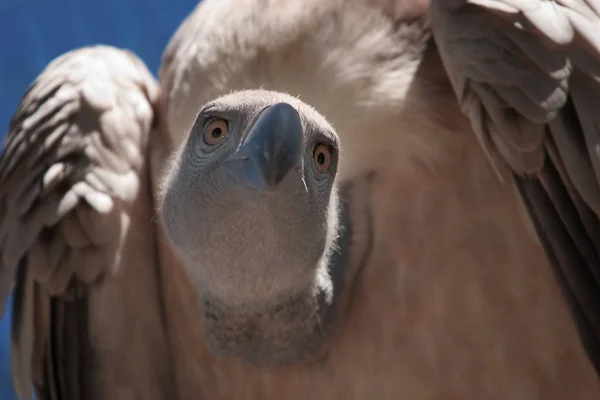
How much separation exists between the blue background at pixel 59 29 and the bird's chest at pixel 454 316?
1368 millimetres

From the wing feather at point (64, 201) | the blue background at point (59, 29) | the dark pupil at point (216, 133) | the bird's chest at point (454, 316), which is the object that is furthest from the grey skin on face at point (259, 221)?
the blue background at point (59, 29)

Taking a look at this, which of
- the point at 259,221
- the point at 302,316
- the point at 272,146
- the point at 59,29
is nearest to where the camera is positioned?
the point at 272,146

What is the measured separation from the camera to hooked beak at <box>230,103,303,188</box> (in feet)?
6.19

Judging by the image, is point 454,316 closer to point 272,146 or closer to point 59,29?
point 272,146

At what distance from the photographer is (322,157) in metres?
2.13

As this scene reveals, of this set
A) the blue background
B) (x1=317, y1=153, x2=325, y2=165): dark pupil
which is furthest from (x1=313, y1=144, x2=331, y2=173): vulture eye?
the blue background

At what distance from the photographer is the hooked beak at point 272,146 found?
189cm

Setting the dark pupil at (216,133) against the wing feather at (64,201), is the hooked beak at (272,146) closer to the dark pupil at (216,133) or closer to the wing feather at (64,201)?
the dark pupil at (216,133)

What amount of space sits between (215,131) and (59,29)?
62.4 inches

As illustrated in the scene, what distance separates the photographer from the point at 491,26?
218 centimetres

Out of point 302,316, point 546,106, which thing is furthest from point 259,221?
point 546,106

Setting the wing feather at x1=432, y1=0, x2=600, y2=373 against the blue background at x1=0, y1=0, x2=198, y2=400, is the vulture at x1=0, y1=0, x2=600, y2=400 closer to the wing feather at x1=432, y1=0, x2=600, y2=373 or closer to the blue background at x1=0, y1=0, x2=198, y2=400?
the wing feather at x1=432, y1=0, x2=600, y2=373

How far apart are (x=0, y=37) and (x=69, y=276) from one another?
Result: 1.16 metres

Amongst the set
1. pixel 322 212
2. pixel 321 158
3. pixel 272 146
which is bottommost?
pixel 322 212
